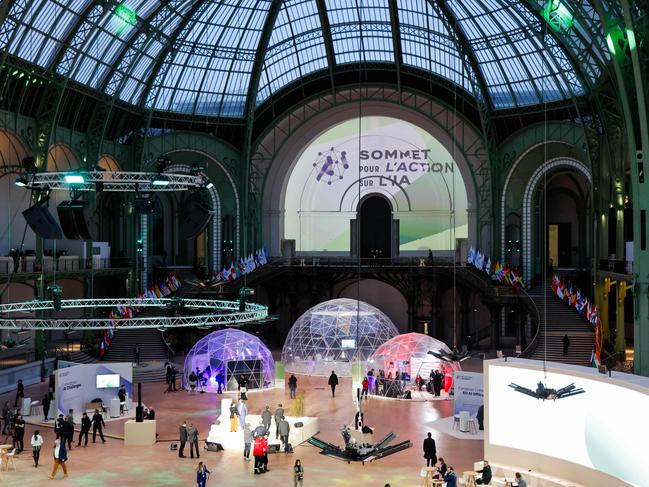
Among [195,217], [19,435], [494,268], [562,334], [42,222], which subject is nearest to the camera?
[19,435]

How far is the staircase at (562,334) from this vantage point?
133ft

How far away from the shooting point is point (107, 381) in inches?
1248

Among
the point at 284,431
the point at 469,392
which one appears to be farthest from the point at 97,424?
the point at 469,392

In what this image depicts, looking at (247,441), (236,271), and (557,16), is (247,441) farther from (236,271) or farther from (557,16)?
(236,271)

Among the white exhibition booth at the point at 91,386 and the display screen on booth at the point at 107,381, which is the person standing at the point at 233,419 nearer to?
the white exhibition booth at the point at 91,386

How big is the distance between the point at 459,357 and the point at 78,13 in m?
23.5

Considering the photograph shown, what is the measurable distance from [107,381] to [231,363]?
24.4ft

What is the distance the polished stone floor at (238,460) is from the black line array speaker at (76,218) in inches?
268

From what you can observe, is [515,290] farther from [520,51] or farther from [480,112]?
[520,51]

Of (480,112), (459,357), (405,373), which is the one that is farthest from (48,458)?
(480,112)

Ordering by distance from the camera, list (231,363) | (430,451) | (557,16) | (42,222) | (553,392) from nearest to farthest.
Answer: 1. (553,392)
2. (430,451)
3. (557,16)
4. (42,222)
5. (231,363)

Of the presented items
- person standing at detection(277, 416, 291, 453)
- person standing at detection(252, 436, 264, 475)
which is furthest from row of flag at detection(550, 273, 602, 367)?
person standing at detection(252, 436, 264, 475)

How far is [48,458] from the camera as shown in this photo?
25.7 metres

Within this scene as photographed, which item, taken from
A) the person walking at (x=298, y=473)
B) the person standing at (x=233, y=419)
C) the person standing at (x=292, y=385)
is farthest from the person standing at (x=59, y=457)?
the person standing at (x=292, y=385)
